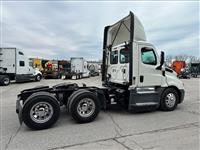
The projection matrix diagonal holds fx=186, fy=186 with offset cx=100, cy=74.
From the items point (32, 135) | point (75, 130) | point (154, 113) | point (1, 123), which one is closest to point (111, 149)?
point (75, 130)

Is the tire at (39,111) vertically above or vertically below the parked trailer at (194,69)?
below

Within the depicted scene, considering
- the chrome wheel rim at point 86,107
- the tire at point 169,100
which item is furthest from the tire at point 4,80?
the tire at point 169,100

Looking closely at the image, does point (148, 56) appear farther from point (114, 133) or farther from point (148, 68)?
point (114, 133)

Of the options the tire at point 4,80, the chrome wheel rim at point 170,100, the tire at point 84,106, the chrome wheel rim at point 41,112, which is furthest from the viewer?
the tire at point 4,80

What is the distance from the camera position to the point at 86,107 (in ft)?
18.8

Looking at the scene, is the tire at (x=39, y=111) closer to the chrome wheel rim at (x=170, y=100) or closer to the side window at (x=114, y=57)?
the side window at (x=114, y=57)

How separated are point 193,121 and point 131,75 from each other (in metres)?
2.35

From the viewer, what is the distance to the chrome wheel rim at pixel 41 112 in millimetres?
5164

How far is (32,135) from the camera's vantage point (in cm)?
474

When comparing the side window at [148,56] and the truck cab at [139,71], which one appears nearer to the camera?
the truck cab at [139,71]

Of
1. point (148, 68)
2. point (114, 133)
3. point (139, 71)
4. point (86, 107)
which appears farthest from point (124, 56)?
point (114, 133)

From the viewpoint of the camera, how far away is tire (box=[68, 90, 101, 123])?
217 inches

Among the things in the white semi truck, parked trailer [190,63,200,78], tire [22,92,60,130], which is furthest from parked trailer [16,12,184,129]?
parked trailer [190,63,200,78]

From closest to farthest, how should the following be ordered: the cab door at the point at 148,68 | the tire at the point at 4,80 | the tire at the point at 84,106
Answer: the tire at the point at 84,106 < the cab door at the point at 148,68 < the tire at the point at 4,80
